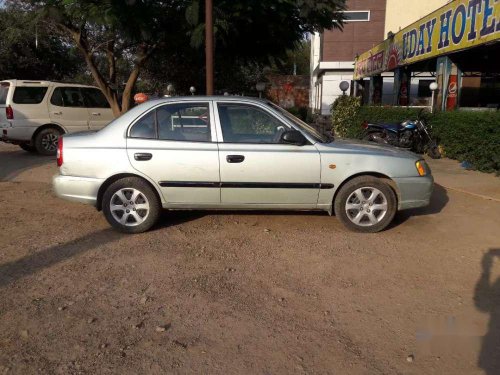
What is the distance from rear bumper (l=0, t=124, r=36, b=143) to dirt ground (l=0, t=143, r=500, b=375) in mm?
6286

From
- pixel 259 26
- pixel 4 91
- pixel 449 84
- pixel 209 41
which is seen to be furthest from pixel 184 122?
pixel 449 84

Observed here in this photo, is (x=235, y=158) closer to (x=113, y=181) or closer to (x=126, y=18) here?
(x=113, y=181)

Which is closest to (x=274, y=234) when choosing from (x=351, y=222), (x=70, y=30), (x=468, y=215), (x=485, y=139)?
(x=351, y=222)

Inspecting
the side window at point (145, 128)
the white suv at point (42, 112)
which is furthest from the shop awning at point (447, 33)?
the white suv at point (42, 112)

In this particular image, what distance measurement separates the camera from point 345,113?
625 inches

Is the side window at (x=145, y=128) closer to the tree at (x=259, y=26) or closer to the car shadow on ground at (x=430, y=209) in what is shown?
the car shadow on ground at (x=430, y=209)

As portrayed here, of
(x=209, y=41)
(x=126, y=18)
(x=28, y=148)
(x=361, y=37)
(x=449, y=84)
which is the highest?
(x=361, y=37)

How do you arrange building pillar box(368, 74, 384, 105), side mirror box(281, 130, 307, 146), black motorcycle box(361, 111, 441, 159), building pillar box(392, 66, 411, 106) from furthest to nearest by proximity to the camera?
building pillar box(368, 74, 384, 105)
building pillar box(392, 66, 411, 106)
black motorcycle box(361, 111, 441, 159)
side mirror box(281, 130, 307, 146)

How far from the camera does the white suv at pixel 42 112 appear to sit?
11.7 meters

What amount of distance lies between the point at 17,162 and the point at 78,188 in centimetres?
657

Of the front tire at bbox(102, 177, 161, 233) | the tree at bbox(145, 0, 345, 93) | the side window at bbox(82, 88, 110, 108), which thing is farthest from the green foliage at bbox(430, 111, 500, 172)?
the side window at bbox(82, 88, 110, 108)

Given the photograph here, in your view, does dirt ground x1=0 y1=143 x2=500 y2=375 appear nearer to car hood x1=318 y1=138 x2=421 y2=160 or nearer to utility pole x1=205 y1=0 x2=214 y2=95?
car hood x1=318 y1=138 x2=421 y2=160

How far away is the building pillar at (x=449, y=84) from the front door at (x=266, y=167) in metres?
8.30

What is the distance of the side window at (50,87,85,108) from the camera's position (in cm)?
1228
